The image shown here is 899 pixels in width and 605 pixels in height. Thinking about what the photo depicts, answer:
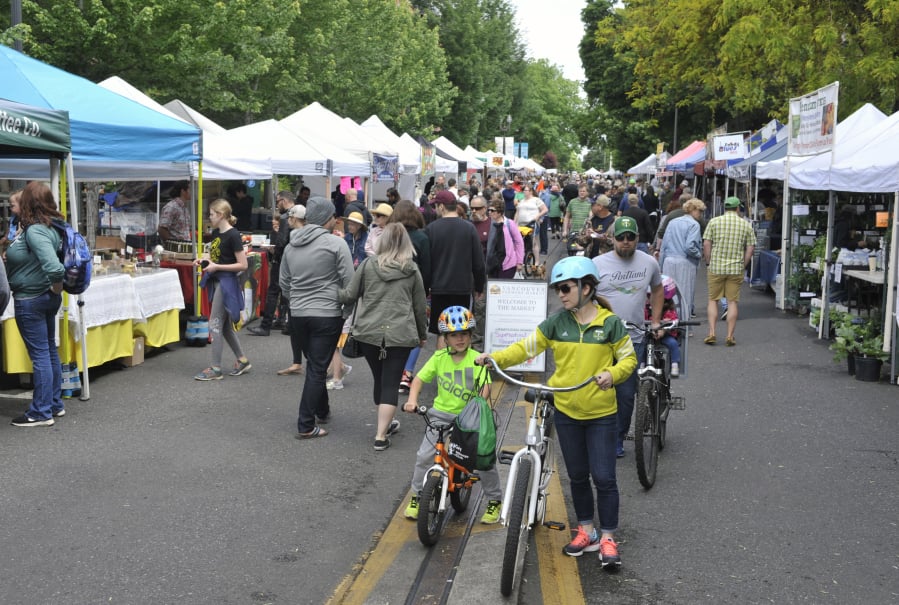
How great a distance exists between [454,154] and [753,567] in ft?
118

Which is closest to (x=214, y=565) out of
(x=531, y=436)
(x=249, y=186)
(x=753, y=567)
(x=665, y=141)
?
(x=531, y=436)

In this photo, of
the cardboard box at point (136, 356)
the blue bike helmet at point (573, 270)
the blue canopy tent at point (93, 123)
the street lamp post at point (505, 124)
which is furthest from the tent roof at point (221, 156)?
the street lamp post at point (505, 124)

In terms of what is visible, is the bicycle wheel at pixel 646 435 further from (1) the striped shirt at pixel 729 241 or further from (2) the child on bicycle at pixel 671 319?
(1) the striped shirt at pixel 729 241

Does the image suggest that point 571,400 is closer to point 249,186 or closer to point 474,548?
point 474,548

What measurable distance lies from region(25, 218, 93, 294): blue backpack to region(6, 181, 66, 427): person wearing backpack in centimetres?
5

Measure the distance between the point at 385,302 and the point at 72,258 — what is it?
2736mm

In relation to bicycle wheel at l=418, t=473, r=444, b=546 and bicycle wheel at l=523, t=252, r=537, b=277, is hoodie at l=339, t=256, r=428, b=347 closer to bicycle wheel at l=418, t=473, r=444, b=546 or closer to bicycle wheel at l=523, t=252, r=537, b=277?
bicycle wheel at l=418, t=473, r=444, b=546

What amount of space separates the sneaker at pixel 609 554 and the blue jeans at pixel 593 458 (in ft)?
0.23

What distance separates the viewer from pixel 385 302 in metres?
8.15

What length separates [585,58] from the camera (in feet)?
196

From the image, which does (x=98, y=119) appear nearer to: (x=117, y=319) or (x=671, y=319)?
(x=117, y=319)

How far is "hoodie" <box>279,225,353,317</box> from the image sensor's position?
8.56 meters

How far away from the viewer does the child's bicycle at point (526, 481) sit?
5167 mm

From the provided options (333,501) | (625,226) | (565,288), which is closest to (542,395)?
(565,288)
